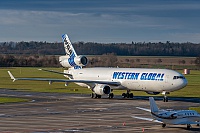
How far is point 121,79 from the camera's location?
3295 inches

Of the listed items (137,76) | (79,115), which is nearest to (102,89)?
(137,76)

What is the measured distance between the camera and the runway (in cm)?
5088

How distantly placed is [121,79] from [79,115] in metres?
22.9

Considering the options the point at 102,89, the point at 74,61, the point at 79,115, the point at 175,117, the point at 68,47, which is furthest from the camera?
the point at 68,47

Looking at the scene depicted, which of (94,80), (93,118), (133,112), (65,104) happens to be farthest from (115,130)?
(94,80)

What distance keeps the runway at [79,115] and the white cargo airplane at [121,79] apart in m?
1.76

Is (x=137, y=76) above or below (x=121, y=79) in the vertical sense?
above

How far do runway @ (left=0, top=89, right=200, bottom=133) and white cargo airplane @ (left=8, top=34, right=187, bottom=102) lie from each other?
1764 millimetres

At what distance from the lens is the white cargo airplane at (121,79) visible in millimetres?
77562

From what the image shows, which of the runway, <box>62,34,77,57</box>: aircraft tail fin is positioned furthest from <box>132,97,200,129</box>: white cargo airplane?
<box>62,34,77,57</box>: aircraft tail fin

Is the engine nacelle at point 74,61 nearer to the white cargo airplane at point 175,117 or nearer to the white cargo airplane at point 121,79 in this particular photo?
the white cargo airplane at point 121,79

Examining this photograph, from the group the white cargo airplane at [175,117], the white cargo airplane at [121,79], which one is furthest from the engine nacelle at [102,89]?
the white cargo airplane at [175,117]

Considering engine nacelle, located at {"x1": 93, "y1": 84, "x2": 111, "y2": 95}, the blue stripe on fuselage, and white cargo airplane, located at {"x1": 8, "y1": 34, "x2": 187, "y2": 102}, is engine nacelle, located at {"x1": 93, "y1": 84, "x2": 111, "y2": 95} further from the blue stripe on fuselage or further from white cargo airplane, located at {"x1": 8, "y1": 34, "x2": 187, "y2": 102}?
the blue stripe on fuselage

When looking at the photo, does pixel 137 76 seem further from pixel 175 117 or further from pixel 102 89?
pixel 175 117
